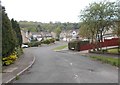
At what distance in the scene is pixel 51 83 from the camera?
47.1 ft

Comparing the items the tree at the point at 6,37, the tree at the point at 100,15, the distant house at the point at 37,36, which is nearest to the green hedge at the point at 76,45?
the tree at the point at 100,15

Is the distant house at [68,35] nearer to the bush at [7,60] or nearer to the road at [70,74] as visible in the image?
the bush at [7,60]

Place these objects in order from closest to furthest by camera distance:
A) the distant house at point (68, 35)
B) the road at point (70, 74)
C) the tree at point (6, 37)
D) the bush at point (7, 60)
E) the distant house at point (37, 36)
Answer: the road at point (70, 74) → the tree at point (6, 37) → the bush at point (7, 60) → the distant house at point (68, 35) → the distant house at point (37, 36)

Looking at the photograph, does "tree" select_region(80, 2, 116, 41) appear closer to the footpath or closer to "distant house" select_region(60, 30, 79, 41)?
the footpath

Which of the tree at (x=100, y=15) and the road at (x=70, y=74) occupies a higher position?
the tree at (x=100, y=15)

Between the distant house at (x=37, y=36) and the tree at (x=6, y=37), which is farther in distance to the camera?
the distant house at (x=37, y=36)

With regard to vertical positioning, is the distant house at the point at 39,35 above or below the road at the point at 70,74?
above

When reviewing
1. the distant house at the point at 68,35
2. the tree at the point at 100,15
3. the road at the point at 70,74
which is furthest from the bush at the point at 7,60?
the distant house at the point at 68,35

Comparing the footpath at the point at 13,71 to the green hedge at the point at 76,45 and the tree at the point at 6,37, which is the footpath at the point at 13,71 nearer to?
the tree at the point at 6,37

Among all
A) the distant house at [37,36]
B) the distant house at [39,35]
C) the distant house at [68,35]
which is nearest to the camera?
the distant house at [68,35]

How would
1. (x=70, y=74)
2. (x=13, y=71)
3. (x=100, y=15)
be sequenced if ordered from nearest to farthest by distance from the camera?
1. (x=70, y=74)
2. (x=13, y=71)
3. (x=100, y=15)

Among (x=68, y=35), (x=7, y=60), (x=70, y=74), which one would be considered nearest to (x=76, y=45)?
(x=7, y=60)

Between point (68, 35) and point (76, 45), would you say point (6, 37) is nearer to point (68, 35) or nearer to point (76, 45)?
point (76, 45)

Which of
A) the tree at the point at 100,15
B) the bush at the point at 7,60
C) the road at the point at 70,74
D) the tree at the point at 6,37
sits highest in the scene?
the tree at the point at 100,15
